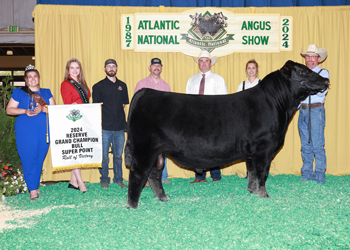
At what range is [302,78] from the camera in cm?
383

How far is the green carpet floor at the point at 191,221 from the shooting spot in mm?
2533

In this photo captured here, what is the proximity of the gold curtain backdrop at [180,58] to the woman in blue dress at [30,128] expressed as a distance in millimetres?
1223

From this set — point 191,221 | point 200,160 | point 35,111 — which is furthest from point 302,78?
point 35,111

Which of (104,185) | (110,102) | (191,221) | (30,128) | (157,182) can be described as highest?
(110,102)

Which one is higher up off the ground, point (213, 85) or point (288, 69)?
point (288, 69)

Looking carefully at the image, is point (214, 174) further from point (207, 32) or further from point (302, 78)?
point (207, 32)

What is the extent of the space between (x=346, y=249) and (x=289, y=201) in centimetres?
123

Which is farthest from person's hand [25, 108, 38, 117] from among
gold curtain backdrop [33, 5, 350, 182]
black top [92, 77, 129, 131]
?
gold curtain backdrop [33, 5, 350, 182]

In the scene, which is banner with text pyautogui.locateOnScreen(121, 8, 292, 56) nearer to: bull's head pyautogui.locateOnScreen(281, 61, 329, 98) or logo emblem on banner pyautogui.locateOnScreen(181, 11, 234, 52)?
logo emblem on banner pyautogui.locateOnScreen(181, 11, 234, 52)

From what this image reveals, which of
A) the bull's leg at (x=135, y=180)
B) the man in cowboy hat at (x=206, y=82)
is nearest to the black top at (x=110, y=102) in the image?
the man in cowboy hat at (x=206, y=82)

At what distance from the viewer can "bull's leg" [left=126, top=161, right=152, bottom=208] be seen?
338 centimetres

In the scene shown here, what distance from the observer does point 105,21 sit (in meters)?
5.35

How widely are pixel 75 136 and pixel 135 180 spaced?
1235mm

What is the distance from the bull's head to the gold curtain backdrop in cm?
177
